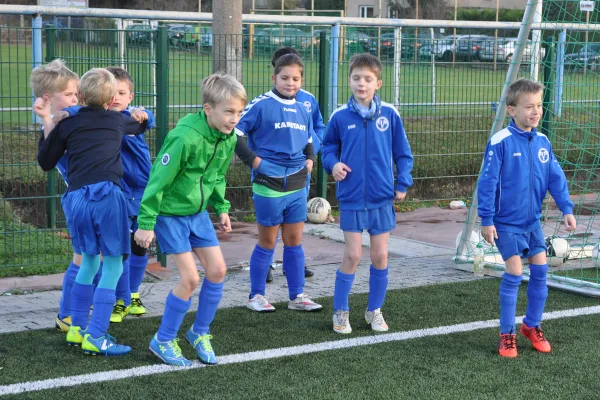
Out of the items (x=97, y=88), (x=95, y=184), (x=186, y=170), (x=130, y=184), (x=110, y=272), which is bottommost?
(x=110, y=272)

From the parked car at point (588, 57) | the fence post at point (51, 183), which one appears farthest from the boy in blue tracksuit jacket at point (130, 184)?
the parked car at point (588, 57)

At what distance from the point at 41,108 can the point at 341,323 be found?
2333 mm

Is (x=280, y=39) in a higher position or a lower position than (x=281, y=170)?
higher

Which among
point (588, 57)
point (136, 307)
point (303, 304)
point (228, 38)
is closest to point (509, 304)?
point (303, 304)

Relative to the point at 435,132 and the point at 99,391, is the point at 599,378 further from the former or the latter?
the point at 435,132

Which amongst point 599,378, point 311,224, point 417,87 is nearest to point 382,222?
point 599,378

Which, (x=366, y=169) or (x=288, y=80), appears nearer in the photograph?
(x=366, y=169)

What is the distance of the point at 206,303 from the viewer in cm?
500

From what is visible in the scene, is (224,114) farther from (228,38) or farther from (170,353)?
(228,38)

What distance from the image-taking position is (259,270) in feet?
20.6

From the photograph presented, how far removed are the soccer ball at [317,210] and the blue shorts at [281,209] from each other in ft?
11.2

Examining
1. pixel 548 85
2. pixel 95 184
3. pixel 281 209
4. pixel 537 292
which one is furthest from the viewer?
pixel 548 85

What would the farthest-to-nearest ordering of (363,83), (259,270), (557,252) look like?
(557,252) → (259,270) → (363,83)

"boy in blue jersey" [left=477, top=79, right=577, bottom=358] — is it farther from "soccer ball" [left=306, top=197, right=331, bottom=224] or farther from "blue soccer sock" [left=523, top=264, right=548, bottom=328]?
"soccer ball" [left=306, top=197, right=331, bottom=224]
